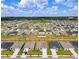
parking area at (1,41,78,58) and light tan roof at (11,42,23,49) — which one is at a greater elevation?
light tan roof at (11,42,23,49)

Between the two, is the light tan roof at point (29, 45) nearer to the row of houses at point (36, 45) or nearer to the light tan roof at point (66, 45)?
the row of houses at point (36, 45)

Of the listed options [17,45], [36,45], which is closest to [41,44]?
[36,45]

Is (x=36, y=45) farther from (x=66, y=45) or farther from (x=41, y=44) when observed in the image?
(x=66, y=45)

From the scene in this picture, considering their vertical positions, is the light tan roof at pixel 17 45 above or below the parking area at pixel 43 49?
above

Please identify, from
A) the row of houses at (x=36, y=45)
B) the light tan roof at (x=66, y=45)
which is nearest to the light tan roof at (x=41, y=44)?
the row of houses at (x=36, y=45)

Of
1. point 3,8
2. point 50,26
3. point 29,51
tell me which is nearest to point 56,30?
point 50,26

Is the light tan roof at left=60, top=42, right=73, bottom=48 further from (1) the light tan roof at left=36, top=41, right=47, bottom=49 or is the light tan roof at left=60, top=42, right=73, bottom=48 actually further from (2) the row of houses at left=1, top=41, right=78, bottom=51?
(1) the light tan roof at left=36, top=41, right=47, bottom=49

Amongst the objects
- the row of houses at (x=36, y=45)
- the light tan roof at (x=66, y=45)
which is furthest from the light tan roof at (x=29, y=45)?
the light tan roof at (x=66, y=45)

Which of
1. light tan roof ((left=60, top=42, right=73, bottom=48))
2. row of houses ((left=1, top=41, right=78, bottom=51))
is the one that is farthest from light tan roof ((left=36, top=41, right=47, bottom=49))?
light tan roof ((left=60, top=42, right=73, bottom=48))

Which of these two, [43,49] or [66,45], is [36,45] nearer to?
[43,49]

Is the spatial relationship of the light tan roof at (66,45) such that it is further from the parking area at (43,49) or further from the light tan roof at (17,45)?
the light tan roof at (17,45)

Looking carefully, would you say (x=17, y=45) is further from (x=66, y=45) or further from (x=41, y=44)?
(x=66, y=45)

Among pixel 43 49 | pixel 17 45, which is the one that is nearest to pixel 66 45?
pixel 43 49
